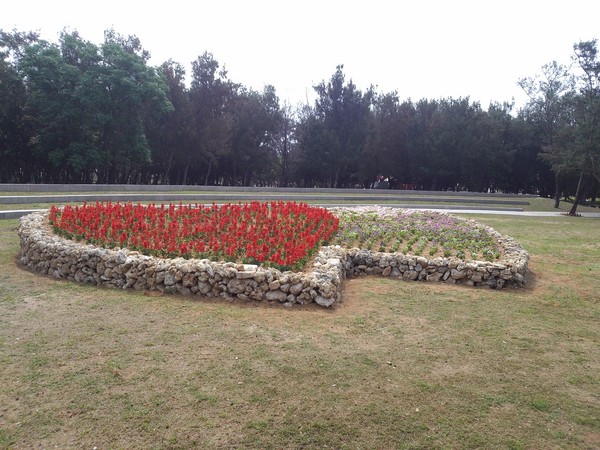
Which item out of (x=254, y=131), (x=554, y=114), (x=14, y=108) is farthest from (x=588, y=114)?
(x=14, y=108)

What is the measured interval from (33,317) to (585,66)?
29162 millimetres

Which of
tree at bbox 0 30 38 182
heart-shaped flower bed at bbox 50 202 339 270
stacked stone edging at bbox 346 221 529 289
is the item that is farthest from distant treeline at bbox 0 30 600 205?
stacked stone edging at bbox 346 221 529 289

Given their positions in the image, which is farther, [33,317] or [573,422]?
[33,317]

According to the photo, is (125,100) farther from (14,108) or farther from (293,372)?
(293,372)

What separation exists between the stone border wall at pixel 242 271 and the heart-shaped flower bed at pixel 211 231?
427 mm

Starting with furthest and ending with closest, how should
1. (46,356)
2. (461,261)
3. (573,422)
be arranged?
(461,261)
(46,356)
(573,422)

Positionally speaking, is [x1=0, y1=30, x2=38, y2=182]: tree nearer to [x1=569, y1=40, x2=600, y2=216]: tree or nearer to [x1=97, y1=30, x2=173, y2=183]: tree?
[x1=97, y1=30, x2=173, y2=183]: tree

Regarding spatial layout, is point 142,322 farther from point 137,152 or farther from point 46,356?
point 137,152

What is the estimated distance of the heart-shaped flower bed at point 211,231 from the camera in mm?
7793

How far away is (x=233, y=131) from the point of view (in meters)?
34.3

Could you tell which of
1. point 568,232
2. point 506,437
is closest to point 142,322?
point 506,437

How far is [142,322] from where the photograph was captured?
576 centimetres

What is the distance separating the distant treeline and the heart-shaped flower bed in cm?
1628

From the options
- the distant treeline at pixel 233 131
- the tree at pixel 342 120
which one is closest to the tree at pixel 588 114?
the distant treeline at pixel 233 131
